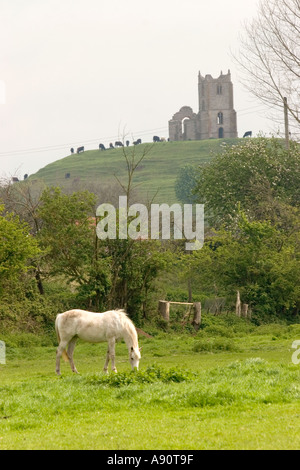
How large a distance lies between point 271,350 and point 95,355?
556 centimetres

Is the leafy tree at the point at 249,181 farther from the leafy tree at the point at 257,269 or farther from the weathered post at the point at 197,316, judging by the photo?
the weathered post at the point at 197,316

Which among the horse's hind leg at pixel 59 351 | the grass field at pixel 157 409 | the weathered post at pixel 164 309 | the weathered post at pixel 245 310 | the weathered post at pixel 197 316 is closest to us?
the grass field at pixel 157 409

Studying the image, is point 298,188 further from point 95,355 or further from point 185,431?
point 185,431

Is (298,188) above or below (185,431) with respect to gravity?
above

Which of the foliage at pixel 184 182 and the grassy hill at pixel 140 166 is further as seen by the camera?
the grassy hill at pixel 140 166

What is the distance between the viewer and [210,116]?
189 metres

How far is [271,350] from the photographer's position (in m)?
23.2

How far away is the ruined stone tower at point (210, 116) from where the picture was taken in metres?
→ 188

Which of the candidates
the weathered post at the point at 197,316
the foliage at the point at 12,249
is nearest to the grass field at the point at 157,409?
the foliage at the point at 12,249

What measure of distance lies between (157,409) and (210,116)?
593 feet

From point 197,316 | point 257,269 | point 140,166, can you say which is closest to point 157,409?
point 197,316

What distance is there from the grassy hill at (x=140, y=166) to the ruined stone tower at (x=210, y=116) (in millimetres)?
17715

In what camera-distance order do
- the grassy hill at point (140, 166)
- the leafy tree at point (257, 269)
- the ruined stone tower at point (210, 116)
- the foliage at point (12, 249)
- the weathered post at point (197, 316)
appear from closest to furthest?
1. the foliage at point (12, 249)
2. the weathered post at point (197, 316)
3. the leafy tree at point (257, 269)
4. the grassy hill at point (140, 166)
5. the ruined stone tower at point (210, 116)
